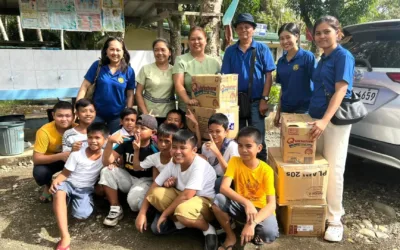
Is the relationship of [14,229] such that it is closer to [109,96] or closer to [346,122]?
[109,96]

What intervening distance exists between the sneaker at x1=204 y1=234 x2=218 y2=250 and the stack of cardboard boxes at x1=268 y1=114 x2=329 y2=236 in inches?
24.8

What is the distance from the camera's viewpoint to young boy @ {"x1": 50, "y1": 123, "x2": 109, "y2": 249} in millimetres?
3010

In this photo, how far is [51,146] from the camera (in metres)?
3.38

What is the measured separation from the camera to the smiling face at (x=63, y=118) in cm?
335

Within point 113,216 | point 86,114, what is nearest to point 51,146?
point 86,114

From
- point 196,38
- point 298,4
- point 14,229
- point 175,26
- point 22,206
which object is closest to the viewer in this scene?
point 14,229

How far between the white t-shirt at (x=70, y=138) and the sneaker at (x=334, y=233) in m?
2.46

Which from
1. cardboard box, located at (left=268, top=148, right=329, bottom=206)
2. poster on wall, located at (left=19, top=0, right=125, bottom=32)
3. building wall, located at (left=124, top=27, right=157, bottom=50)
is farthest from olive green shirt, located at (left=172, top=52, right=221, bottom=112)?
building wall, located at (left=124, top=27, right=157, bottom=50)

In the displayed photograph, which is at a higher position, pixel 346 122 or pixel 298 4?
pixel 298 4

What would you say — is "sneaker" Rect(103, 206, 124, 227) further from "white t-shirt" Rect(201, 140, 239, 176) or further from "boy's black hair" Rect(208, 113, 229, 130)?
"boy's black hair" Rect(208, 113, 229, 130)

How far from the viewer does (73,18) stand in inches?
236

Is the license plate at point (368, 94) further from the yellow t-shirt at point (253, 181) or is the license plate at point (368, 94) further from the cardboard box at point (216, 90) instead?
Answer: the yellow t-shirt at point (253, 181)

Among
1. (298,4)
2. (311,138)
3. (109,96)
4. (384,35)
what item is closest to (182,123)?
(109,96)

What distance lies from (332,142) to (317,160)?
20 centimetres
